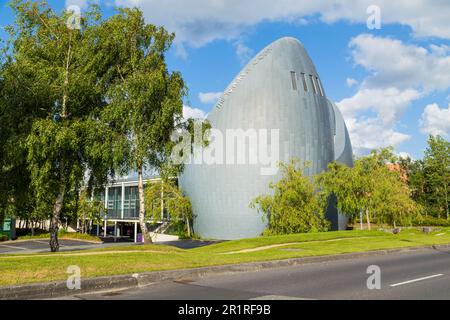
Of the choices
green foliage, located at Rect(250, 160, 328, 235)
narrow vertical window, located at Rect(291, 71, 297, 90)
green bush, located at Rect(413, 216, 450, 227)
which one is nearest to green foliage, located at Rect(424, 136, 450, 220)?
green bush, located at Rect(413, 216, 450, 227)

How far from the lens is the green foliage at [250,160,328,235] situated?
32062 mm

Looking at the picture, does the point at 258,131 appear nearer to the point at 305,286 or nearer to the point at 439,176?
the point at 305,286

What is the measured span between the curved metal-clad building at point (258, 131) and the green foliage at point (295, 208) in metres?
5.60

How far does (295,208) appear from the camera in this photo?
107ft

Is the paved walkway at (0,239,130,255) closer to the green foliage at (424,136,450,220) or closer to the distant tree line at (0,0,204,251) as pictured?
the distant tree line at (0,0,204,251)

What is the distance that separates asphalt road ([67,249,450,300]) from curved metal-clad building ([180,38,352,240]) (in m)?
28.3

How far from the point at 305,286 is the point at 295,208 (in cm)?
2396

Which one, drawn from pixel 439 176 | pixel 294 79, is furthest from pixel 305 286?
pixel 439 176

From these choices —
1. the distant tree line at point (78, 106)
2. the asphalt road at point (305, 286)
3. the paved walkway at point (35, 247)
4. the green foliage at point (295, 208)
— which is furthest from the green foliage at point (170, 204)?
the asphalt road at point (305, 286)

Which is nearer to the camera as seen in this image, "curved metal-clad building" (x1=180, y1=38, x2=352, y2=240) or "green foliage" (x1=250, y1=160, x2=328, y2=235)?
"green foliage" (x1=250, y1=160, x2=328, y2=235)

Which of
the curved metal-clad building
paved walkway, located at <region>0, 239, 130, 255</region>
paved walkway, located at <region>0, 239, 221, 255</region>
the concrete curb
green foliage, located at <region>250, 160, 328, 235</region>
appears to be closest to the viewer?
the concrete curb

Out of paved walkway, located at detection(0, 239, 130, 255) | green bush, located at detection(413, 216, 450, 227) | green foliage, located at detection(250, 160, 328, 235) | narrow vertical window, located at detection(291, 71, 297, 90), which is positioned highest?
narrow vertical window, located at detection(291, 71, 297, 90)

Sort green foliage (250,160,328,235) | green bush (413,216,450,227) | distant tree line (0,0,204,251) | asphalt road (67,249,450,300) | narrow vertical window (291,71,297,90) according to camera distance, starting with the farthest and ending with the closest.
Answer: green bush (413,216,450,227)
narrow vertical window (291,71,297,90)
green foliage (250,160,328,235)
distant tree line (0,0,204,251)
asphalt road (67,249,450,300)
